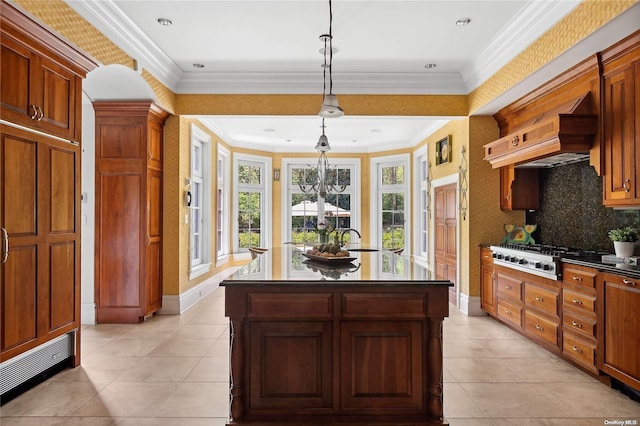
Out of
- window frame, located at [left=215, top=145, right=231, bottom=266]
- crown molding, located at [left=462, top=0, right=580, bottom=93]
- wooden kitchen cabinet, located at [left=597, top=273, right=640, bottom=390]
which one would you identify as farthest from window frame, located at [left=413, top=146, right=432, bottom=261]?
wooden kitchen cabinet, located at [left=597, top=273, right=640, bottom=390]

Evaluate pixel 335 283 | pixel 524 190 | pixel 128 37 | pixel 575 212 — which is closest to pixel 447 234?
pixel 524 190

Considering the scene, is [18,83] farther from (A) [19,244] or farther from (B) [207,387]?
(B) [207,387]

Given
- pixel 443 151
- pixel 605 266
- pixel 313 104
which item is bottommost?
pixel 605 266

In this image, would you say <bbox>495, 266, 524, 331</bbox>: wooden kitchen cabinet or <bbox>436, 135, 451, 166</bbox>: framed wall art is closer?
<bbox>495, 266, 524, 331</bbox>: wooden kitchen cabinet

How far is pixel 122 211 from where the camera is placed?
15.9 ft

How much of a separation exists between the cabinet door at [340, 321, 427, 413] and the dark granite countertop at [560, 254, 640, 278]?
1604 millimetres

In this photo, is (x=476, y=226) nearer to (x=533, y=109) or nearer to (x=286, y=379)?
(x=533, y=109)

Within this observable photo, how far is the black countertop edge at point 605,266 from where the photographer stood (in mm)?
2850

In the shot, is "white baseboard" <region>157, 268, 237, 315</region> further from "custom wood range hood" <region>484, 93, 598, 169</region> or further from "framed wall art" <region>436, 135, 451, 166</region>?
"custom wood range hood" <region>484, 93, 598, 169</region>

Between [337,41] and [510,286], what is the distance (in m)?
3.09

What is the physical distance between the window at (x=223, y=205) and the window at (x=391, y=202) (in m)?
3.04

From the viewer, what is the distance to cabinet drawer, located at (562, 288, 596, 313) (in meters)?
3.22

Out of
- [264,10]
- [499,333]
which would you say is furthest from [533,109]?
[264,10]

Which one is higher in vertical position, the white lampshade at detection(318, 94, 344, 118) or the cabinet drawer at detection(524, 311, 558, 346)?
the white lampshade at detection(318, 94, 344, 118)
